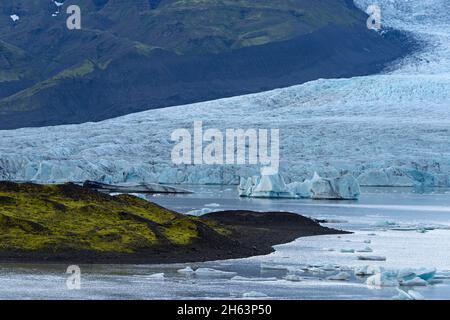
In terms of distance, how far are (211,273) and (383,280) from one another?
2.81 metres

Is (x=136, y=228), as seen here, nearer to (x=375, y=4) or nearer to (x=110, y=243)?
(x=110, y=243)

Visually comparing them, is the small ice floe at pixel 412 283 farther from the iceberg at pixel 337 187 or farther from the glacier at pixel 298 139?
the glacier at pixel 298 139

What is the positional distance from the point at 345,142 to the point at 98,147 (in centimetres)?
1427

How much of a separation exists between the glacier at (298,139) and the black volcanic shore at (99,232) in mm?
30674

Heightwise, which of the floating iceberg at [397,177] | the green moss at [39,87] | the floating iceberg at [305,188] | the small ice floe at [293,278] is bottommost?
the small ice floe at [293,278]

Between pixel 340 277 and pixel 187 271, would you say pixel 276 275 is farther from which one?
pixel 187 271

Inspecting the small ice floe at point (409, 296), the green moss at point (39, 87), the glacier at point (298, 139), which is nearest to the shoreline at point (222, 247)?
the small ice floe at point (409, 296)

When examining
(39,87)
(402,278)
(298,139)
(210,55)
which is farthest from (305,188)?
(210,55)

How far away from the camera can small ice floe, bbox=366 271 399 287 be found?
1731cm

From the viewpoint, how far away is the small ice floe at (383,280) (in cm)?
1731

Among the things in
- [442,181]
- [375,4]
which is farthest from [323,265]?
[375,4]

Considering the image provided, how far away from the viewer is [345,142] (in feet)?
220

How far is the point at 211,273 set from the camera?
18438mm

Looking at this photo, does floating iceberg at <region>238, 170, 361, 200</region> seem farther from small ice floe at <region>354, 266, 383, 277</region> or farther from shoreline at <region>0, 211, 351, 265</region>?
small ice floe at <region>354, 266, 383, 277</region>
